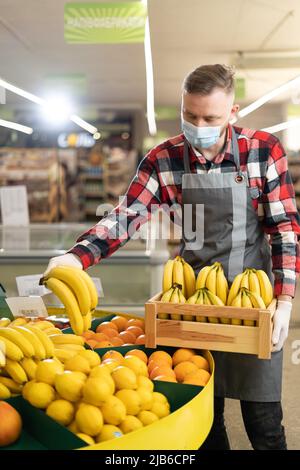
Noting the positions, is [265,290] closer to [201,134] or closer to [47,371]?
[201,134]

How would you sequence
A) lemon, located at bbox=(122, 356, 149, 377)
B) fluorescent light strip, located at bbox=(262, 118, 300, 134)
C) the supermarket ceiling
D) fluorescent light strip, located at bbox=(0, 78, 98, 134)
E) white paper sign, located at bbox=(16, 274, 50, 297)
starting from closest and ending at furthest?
lemon, located at bbox=(122, 356, 149, 377) < white paper sign, located at bbox=(16, 274, 50, 297) < the supermarket ceiling < fluorescent light strip, located at bbox=(0, 78, 98, 134) < fluorescent light strip, located at bbox=(262, 118, 300, 134)

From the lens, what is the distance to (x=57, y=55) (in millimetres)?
9898

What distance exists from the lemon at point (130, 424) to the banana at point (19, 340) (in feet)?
1.14

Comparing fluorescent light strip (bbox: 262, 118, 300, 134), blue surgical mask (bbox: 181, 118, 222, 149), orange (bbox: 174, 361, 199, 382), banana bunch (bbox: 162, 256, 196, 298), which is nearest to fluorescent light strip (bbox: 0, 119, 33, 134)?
fluorescent light strip (bbox: 262, 118, 300, 134)

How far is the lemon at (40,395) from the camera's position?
4.65 ft

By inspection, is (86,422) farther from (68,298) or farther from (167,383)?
(68,298)

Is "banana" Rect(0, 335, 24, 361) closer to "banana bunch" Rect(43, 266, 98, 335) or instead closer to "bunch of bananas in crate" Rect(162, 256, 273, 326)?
"banana bunch" Rect(43, 266, 98, 335)

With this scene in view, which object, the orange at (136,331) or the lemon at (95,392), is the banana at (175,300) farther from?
the lemon at (95,392)

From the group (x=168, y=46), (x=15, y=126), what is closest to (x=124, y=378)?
(x=168, y=46)

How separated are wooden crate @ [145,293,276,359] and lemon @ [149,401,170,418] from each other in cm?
33

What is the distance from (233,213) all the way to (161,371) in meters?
0.78

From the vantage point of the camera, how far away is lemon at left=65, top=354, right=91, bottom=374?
151 centimetres

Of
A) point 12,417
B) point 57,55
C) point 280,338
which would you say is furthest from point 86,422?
point 57,55

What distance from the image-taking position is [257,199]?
7.21 ft
